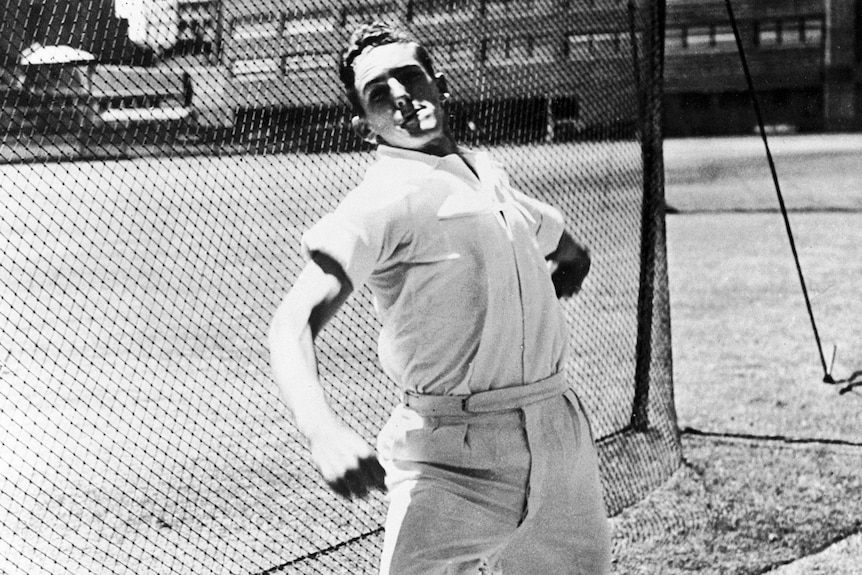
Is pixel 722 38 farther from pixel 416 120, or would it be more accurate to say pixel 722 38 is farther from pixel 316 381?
pixel 316 381

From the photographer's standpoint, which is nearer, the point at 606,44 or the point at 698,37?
the point at 606,44

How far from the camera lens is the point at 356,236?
7.12 ft

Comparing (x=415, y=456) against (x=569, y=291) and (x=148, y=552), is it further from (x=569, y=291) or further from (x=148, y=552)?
(x=148, y=552)

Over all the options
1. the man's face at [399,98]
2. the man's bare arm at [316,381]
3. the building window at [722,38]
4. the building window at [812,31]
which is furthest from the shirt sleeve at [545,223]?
the building window at [812,31]

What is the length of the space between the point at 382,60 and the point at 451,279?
562mm

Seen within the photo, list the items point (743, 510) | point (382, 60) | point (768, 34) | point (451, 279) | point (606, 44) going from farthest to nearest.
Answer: point (768, 34), point (606, 44), point (743, 510), point (382, 60), point (451, 279)

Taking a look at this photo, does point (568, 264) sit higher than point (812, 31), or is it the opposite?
point (568, 264)

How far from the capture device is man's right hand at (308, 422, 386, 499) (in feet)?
Answer: 6.27

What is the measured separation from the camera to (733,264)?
11.7 metres

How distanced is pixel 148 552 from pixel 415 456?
234cm

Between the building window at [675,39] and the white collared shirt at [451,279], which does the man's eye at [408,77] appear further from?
the building window at [675,39]

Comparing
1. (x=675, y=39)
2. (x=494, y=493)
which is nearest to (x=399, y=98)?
(x=494, y=493)

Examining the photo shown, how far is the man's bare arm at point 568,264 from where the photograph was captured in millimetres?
2771

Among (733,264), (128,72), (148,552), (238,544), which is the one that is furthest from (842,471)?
(733,264)
